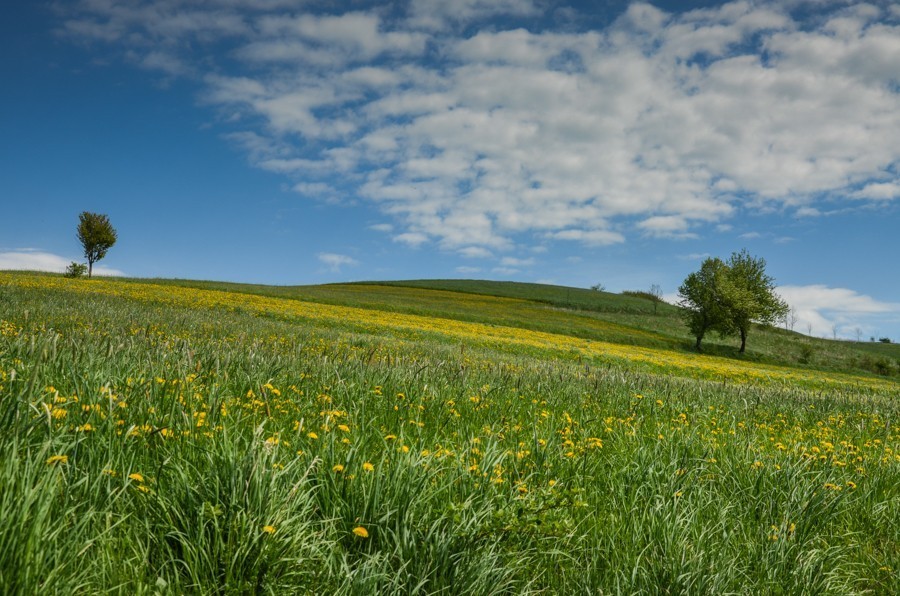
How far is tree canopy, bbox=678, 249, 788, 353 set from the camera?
196 feet

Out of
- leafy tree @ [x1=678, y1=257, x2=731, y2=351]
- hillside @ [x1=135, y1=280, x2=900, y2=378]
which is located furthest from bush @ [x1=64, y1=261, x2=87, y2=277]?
leafy tree @ [x1=678, y1=257, x2=731, y2=351]

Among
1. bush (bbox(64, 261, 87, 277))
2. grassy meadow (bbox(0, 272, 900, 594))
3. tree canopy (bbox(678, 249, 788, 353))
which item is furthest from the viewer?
tree canopy (bbox(678, 249, 788, 353))

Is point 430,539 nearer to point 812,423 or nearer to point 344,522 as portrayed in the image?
point 344,522

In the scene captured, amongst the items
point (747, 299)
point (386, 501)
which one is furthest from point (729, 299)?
point (386, 501)

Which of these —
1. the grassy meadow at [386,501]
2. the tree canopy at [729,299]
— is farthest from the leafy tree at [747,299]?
the grassy meadow at [386,501]

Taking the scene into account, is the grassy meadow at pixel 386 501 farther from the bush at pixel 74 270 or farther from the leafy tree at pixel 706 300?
the leafy tree at pixel 706 300

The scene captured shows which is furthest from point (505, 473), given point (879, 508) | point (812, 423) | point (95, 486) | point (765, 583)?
point (812, 423)

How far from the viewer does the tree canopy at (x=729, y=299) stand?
5959 cm

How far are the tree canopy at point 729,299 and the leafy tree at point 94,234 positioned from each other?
245 feet

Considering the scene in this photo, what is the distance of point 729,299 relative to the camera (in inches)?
2335

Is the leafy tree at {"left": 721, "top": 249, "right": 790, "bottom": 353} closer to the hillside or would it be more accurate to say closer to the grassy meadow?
the hillside

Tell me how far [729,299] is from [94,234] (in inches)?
3124

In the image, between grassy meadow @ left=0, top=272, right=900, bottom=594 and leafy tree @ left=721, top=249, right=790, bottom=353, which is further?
leafy tree @ left=721, top=249, right=790, bottom=353

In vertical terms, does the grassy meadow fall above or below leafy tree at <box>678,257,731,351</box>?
below
